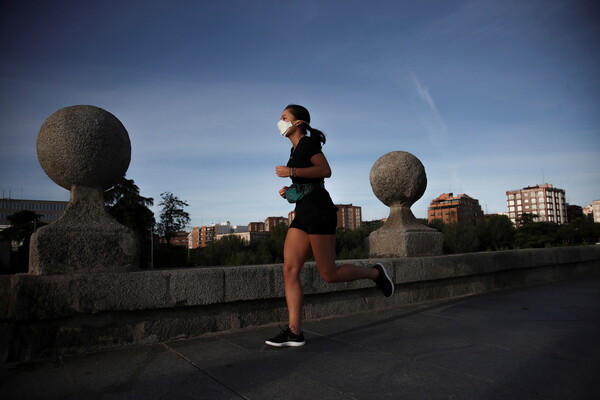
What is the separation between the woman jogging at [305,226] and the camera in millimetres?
2869

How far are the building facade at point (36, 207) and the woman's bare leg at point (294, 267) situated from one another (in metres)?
96.4

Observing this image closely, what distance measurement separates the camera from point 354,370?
2301mm

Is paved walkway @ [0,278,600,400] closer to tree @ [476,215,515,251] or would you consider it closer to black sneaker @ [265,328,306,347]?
black sneaker @ [265,328,306,347]

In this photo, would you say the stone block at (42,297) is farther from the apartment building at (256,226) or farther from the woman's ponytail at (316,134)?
the apartment building at (256,226)

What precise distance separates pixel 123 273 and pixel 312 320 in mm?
1862

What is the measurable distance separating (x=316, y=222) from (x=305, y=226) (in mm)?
88

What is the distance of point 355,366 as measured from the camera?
2.38 m

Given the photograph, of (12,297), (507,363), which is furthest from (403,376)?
(12,297)

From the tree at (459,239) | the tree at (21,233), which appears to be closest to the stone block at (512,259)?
the tree at (459,239)

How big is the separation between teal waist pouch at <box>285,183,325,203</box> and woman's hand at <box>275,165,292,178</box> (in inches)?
5.3

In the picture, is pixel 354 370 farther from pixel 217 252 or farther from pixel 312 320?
pixel 217 252

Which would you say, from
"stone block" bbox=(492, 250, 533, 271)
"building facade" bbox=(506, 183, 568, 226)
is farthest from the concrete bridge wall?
"building facade" bbox=(506, 183, 568, 226)

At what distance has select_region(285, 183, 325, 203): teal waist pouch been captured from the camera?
2934 millimetres

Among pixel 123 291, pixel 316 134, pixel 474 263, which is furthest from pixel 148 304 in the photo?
pixel 474 263
